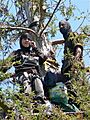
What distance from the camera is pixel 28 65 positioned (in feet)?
19.4

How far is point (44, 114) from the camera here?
4.30 m

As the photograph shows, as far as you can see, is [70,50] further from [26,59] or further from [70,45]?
[26,59]

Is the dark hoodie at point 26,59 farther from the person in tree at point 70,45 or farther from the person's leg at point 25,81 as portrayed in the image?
the person in tree at point 70,45

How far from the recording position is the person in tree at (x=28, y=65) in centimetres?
567

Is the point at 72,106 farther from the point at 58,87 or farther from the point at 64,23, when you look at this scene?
the point at 64,23

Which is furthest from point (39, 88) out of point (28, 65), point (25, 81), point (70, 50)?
point (70, 50)

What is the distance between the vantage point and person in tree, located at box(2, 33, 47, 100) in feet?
18.6

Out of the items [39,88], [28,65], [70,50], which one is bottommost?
[39,88]

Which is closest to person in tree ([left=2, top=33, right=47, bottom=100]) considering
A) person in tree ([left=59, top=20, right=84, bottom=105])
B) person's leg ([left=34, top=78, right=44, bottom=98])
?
person's leg ([left=34, top=78, right=44, bottom=98])

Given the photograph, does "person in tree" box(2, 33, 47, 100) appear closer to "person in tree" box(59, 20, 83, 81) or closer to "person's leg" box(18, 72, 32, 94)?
"person's leg" box(18, 72, 32, 94)

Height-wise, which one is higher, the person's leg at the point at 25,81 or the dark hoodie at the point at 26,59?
the dark hoodie at the point at 26,59

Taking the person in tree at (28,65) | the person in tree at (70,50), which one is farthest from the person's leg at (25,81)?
the person in tree at (70,50)

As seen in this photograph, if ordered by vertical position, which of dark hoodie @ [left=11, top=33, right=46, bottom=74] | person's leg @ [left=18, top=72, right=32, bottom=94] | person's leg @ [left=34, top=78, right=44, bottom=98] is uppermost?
dark hoodie @ [left=11, top=33, right=46, bottom=74]

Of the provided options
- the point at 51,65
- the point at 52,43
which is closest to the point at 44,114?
the point at 51,65
